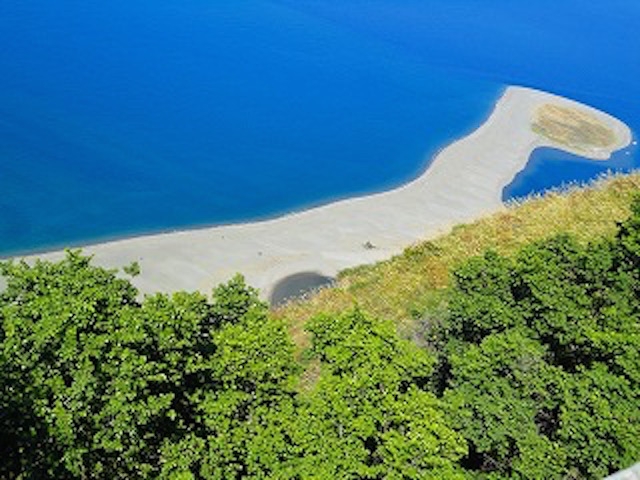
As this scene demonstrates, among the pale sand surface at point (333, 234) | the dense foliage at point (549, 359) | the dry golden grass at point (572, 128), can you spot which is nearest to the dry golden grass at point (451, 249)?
the pale sand surface at point (333, 234)

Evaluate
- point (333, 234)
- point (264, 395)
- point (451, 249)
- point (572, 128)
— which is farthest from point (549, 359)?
point (572, 128)

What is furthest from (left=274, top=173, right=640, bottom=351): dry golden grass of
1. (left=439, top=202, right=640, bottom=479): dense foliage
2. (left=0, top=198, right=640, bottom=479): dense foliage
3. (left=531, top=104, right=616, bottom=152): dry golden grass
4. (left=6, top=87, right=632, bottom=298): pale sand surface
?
(left=531, top=104, right=616, bottom=152): dry golden grass

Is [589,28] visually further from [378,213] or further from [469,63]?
[378,213]

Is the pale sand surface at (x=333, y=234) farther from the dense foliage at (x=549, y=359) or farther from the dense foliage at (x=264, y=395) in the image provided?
the dense foliage at (x=264, y=395)

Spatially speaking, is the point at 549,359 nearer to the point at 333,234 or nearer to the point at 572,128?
the point at 333,234

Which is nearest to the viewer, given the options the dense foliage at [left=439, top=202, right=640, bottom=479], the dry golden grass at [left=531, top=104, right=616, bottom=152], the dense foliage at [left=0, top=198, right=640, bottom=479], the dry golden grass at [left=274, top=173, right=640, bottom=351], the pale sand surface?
the dense foliage at [left=0, top=198, right=640, bottom=479]

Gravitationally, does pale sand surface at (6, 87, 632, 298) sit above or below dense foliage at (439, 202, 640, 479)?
above

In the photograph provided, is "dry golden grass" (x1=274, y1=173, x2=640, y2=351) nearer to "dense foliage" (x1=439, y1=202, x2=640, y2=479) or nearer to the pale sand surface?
the pale sand surface
